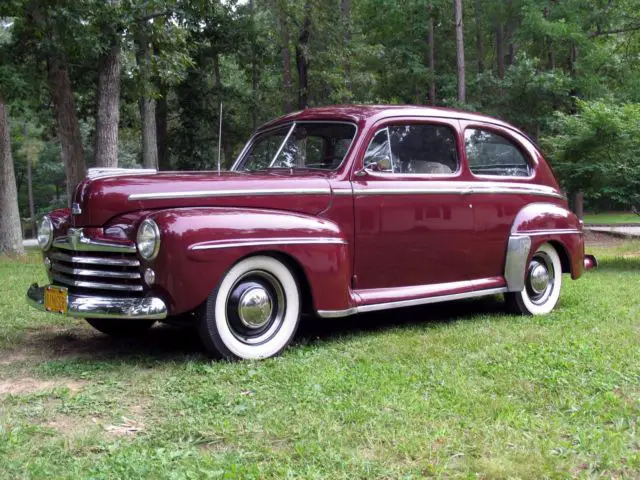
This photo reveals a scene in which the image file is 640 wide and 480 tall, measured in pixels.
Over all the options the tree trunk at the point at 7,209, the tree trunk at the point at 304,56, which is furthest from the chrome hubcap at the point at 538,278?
the tree trunk at the point at 304,56

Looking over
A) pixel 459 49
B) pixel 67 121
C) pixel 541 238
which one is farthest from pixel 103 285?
pixel 459 49

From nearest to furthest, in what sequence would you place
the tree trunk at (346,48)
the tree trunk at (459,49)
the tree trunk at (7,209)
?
the tree trunk at (7,209) < the tree trunk at (459,49) < the tree trunk at (346,48)

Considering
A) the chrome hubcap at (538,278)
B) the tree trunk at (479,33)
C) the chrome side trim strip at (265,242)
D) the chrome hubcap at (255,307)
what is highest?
the tree trunk at (479,33)

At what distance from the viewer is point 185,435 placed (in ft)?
10.3

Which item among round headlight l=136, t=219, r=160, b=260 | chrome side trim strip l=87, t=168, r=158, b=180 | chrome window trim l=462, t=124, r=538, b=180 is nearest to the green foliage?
chrome window trim l=462, t=124, r=538, b=180

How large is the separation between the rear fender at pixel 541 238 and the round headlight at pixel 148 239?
333cm

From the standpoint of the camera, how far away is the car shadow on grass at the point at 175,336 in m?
4.73

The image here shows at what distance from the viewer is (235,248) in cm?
428

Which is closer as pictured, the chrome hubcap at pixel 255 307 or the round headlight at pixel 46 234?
the chrome hubcap at pixel 255 307

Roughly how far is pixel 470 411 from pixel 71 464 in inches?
75.0

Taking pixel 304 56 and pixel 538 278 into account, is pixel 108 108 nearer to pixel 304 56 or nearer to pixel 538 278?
pixel 538 278

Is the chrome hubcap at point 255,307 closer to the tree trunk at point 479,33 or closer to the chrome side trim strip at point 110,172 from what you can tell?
the chrome side trim strip at point 110,172

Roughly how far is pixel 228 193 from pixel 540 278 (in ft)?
10.9

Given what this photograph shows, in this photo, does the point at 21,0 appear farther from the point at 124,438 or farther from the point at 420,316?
the point at 124,438
